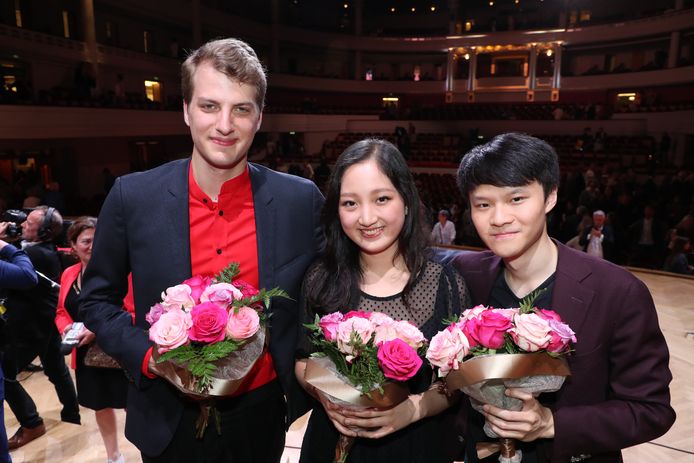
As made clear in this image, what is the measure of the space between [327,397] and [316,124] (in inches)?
892

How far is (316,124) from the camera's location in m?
23.6

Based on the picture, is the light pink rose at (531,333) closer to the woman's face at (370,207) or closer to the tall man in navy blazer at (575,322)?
the tall man in navy blazer at (575,322)

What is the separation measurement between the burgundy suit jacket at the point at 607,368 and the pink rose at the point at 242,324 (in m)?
1.01

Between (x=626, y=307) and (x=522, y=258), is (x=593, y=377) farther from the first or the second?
(x=522, y=258)

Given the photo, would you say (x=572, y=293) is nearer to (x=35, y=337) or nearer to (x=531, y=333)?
(x=531, y=333)

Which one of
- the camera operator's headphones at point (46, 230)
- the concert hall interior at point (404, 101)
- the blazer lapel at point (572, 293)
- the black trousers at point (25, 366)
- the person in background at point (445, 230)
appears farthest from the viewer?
the person in background at point (445, 230)

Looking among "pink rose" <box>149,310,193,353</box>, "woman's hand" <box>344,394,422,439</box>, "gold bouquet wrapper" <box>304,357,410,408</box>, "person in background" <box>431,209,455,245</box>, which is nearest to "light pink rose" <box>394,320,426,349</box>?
"gold bouquet wrapper" <box>304,357,410,408</box>

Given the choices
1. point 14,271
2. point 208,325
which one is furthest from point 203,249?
point 14,271

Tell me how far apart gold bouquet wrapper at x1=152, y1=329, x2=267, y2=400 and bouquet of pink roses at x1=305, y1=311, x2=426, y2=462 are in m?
0.19

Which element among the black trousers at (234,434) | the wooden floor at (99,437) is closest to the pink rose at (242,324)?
the black trousers at (234,434)

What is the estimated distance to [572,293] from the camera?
5.81ft

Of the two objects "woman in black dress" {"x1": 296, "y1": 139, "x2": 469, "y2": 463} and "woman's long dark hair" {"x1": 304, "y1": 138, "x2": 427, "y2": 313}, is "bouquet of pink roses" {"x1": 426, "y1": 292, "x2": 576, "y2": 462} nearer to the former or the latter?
"woman in black dress" {"x1": 296, "y1": 139, "x2": 469, "y2": 463}

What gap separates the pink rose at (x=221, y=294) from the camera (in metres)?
1.58

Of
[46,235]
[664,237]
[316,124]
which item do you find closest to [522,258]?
[46,235]
